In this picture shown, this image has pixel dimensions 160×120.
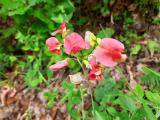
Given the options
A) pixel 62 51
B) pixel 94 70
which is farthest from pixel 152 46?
pixel 94 70

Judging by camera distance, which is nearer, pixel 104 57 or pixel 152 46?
pixel 104 57

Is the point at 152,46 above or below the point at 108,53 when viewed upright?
below

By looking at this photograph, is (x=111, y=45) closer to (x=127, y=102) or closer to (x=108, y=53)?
(x=108, y=53)

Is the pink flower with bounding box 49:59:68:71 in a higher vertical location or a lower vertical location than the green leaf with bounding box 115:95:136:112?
higher

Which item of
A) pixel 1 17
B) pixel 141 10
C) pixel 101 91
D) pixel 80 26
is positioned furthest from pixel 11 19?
pixel 101 91

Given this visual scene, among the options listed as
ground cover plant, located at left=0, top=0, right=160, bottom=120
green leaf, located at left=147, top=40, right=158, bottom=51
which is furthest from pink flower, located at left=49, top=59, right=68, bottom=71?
green leaf, located at left=147, top=40, right=158, bottom=51

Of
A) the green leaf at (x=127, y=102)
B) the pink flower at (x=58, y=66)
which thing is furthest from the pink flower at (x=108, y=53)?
the green leaf at (x=127, y=102)

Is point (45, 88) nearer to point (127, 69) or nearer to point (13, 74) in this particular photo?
point (13, 74)

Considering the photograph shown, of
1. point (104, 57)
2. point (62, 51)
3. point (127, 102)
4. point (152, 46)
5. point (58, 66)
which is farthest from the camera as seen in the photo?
point (152, 46)

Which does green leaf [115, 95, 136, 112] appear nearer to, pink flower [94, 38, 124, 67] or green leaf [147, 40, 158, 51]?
pink flower [94, 38, 124, 67]
